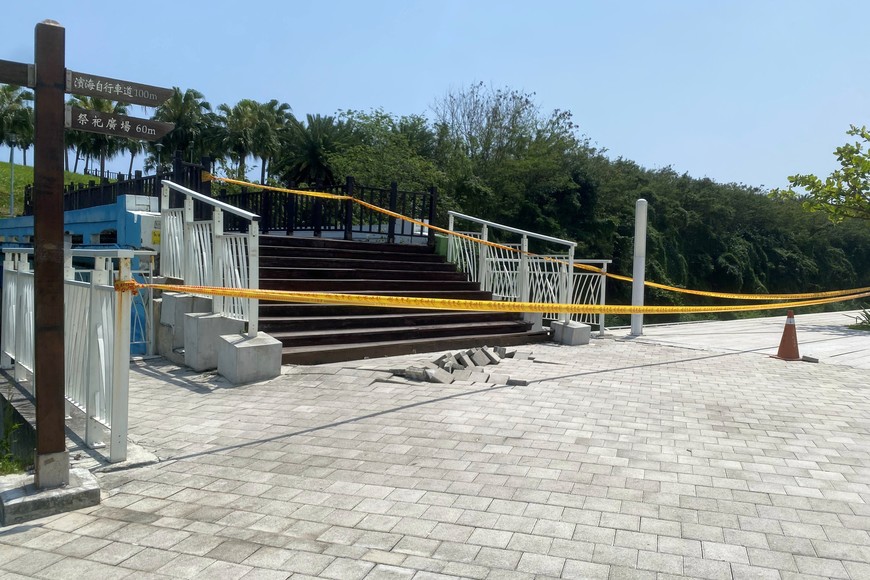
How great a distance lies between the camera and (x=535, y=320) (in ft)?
35.4

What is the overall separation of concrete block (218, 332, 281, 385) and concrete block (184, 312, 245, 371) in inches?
5.9

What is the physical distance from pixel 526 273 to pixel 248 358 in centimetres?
559

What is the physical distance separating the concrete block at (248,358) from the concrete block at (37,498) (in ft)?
9.22

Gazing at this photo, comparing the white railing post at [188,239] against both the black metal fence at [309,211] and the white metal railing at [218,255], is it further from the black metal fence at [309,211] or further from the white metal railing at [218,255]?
the black metal fence at [309,211]

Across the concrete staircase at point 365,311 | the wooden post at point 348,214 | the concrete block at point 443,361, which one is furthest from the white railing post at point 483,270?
the concrete block at point 443,361

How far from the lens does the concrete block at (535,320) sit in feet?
35.2

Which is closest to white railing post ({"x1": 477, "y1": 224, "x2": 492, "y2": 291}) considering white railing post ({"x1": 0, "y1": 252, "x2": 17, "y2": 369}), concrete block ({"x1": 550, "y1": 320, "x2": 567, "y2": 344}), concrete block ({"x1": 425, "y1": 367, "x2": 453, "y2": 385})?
concrete block ({"x1": 550, "y1": 320, "x2": 567, "y2": 344})

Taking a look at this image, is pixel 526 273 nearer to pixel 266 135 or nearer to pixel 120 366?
pixel 120 366

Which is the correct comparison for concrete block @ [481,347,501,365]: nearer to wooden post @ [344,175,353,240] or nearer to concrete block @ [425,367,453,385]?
concrete block @ [425,367,453,385]

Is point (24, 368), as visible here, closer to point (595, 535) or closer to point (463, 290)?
point (595, 535)

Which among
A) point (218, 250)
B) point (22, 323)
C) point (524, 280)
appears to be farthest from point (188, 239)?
point (524, 280)

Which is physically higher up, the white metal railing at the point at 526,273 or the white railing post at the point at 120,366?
the white metal railing at the point at 526,273

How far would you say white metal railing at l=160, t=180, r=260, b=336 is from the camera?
685 centimetres

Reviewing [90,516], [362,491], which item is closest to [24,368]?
[90,516]
